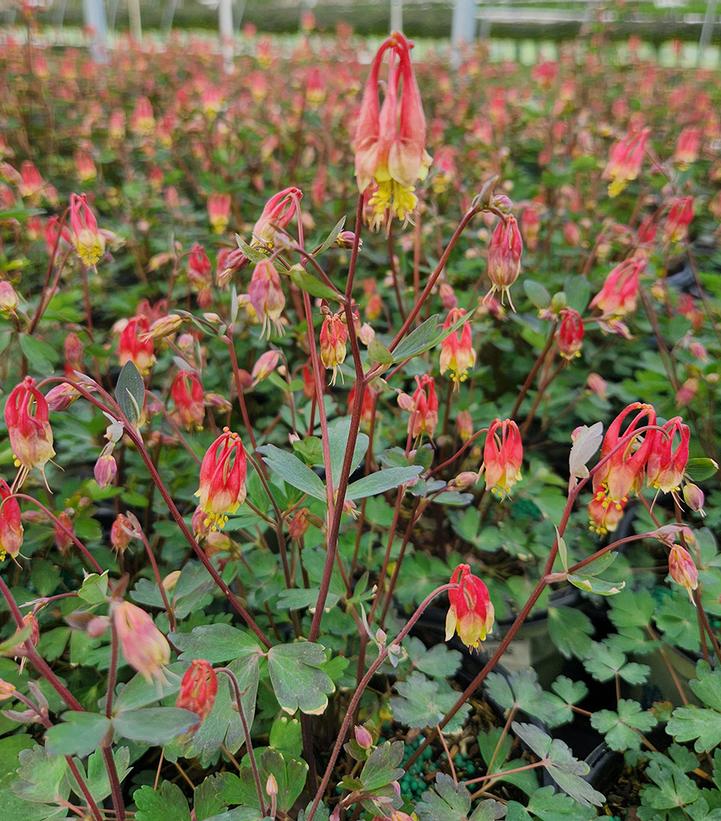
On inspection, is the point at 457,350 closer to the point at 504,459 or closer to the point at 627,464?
the point at 504,459

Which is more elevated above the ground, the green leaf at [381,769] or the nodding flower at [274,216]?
the nodding flower at [274,216]

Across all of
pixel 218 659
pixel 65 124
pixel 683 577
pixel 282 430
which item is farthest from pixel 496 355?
pixel 65 124

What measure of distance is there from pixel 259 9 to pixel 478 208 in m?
15.7

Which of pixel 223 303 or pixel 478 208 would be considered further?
pixel 223 303

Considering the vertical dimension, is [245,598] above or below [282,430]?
below

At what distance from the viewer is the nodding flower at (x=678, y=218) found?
1630mm

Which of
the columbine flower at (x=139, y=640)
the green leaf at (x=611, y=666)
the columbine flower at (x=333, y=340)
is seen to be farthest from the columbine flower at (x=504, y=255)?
the green leaf at (x=611, y=666)

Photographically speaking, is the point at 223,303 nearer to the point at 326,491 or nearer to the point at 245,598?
the point at 245,598

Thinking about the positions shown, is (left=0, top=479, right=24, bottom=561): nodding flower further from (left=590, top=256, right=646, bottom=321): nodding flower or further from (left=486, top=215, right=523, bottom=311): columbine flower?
(left=590, top=256, right=646, bottom=321): nodding flower

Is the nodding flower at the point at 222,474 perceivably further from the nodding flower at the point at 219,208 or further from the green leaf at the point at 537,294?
the nodding flower at the point at 219,208

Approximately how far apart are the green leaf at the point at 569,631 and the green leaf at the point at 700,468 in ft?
1.62

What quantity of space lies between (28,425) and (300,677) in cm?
43

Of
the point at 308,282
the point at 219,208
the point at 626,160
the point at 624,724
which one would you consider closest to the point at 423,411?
the point at 308,282

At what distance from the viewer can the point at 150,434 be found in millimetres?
1302
